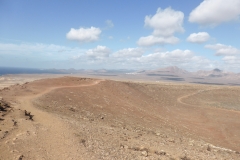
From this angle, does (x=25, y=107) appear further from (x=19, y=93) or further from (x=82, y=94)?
(x=82, y=94)

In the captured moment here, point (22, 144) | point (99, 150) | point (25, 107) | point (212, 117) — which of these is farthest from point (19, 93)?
point (212, 117)

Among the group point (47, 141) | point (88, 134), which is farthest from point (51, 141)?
point (88, 134)

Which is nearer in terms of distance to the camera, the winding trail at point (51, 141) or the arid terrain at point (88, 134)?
the winding trail at point (51, 141)

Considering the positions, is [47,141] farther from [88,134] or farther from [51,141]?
[88,134]

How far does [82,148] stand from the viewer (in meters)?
11.0

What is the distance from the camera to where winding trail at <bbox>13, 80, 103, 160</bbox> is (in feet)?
33.3

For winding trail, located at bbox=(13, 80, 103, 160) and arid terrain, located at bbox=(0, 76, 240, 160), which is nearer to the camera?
winding trail, located at bbox=(13, 80, 103, 160)

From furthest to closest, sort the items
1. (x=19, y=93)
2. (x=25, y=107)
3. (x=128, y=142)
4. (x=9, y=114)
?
1. (x=19, y=93)
2. (x=25, y=107)
3. (x=9, y=114)
4. (x=128, y=142)

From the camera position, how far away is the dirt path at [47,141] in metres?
10.1

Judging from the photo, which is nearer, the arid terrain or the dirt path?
the dirt path

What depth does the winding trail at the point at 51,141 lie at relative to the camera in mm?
10141

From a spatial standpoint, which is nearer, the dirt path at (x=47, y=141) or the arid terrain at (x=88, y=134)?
the dirt path at (x=47, y=141)

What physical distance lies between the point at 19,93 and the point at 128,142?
16957mm

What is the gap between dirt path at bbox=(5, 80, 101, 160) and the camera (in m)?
10.1
